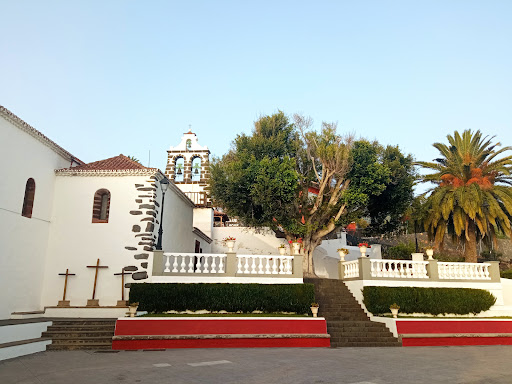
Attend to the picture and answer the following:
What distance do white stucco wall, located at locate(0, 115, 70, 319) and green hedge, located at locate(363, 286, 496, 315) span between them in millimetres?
12197

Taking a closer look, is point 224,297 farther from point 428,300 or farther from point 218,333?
point 428,300

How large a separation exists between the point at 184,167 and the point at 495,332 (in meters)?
21.9

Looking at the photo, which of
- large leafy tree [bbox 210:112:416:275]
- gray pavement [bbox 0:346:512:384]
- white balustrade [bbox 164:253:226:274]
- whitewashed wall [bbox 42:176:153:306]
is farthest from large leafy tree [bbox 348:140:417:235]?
whitewashed wall [bbox 42:176:153:306]

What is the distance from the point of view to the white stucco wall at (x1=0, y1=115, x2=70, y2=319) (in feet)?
41.4

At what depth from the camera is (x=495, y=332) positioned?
13.4 meters

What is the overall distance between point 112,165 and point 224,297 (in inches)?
290

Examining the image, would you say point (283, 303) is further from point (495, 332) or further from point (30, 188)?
point (30, 188)

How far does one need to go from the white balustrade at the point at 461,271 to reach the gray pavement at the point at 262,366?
508cm

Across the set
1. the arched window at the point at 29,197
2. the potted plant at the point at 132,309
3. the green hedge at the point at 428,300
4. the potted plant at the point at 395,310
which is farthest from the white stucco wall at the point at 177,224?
the potted plant at the point at 395,310

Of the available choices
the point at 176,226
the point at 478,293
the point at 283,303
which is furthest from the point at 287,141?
the point at 478,293

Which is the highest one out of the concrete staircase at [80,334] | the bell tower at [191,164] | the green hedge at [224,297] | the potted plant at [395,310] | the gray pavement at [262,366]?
the bell tower at [191,164]

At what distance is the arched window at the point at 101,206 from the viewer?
1515cm

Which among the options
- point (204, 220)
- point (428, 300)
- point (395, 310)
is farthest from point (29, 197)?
point (428, 300)

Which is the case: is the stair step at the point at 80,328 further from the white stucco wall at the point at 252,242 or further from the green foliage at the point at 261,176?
the white stucco wall at the point at 252,242
